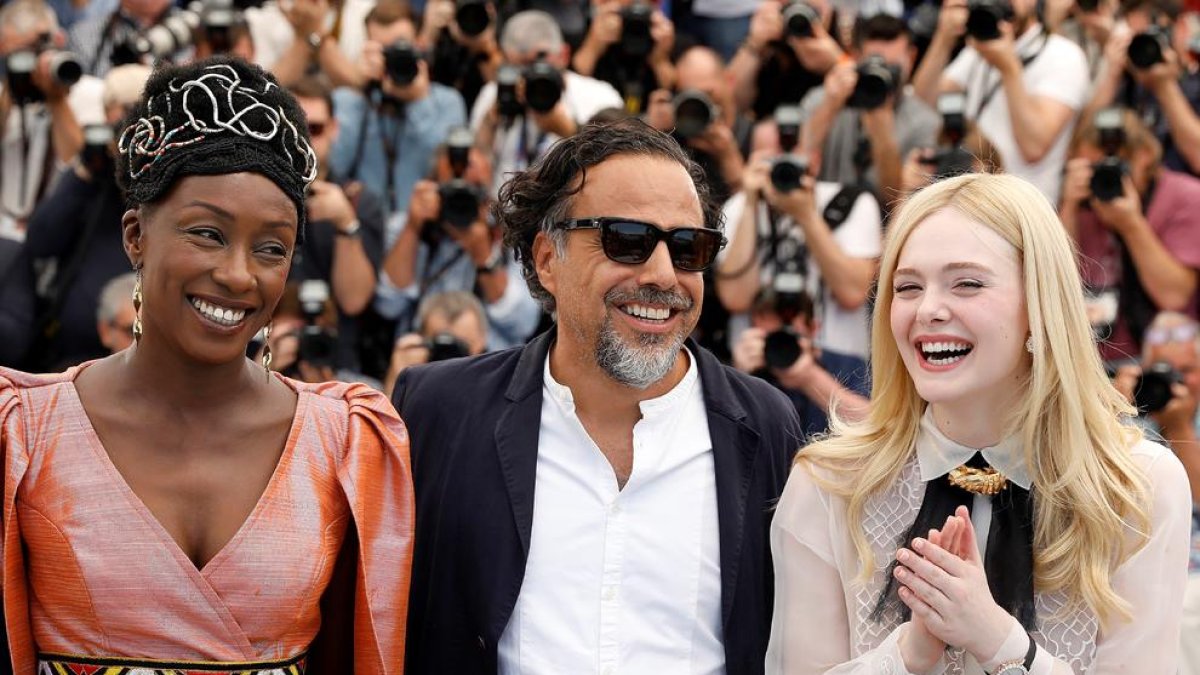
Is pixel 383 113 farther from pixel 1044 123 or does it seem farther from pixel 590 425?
pixel 590 425

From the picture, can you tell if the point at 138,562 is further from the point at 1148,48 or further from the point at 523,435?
the point at 1148,48

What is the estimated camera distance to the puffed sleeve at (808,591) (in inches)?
129

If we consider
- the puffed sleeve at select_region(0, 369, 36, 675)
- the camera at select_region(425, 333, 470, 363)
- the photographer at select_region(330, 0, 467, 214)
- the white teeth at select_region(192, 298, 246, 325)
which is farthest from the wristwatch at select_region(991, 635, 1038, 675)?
the photographer at select_region(330, 0, 467, 214)

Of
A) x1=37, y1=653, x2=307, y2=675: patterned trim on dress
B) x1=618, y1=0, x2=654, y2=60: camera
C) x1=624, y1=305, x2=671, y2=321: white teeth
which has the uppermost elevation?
x1=618, y1=0, x2=654, y2=60: camera

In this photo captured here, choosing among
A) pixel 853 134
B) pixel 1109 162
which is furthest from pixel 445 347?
pixel 1109 162

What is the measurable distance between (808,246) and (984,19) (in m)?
1.12

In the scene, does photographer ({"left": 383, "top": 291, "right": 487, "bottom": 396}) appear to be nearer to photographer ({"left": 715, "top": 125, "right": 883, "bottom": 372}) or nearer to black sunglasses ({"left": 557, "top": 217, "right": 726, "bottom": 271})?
photographer ({"left": 715, "top": 125, "right": 883, "bottom": 372})

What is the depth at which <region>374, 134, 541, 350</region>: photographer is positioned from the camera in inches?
256

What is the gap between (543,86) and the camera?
21.8 ft

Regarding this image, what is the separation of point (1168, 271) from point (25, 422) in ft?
14.5

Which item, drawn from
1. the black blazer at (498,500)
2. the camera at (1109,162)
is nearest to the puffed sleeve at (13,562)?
the black blazer at (498,500)

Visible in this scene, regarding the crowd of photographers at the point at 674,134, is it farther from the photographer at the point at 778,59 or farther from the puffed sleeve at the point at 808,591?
the puffed sleeve at the point at 808,591

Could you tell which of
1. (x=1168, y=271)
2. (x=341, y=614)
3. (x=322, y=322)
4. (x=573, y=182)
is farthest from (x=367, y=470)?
(x=1168, y=271)

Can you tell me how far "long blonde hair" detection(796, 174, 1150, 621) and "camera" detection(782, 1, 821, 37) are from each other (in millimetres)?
3973
